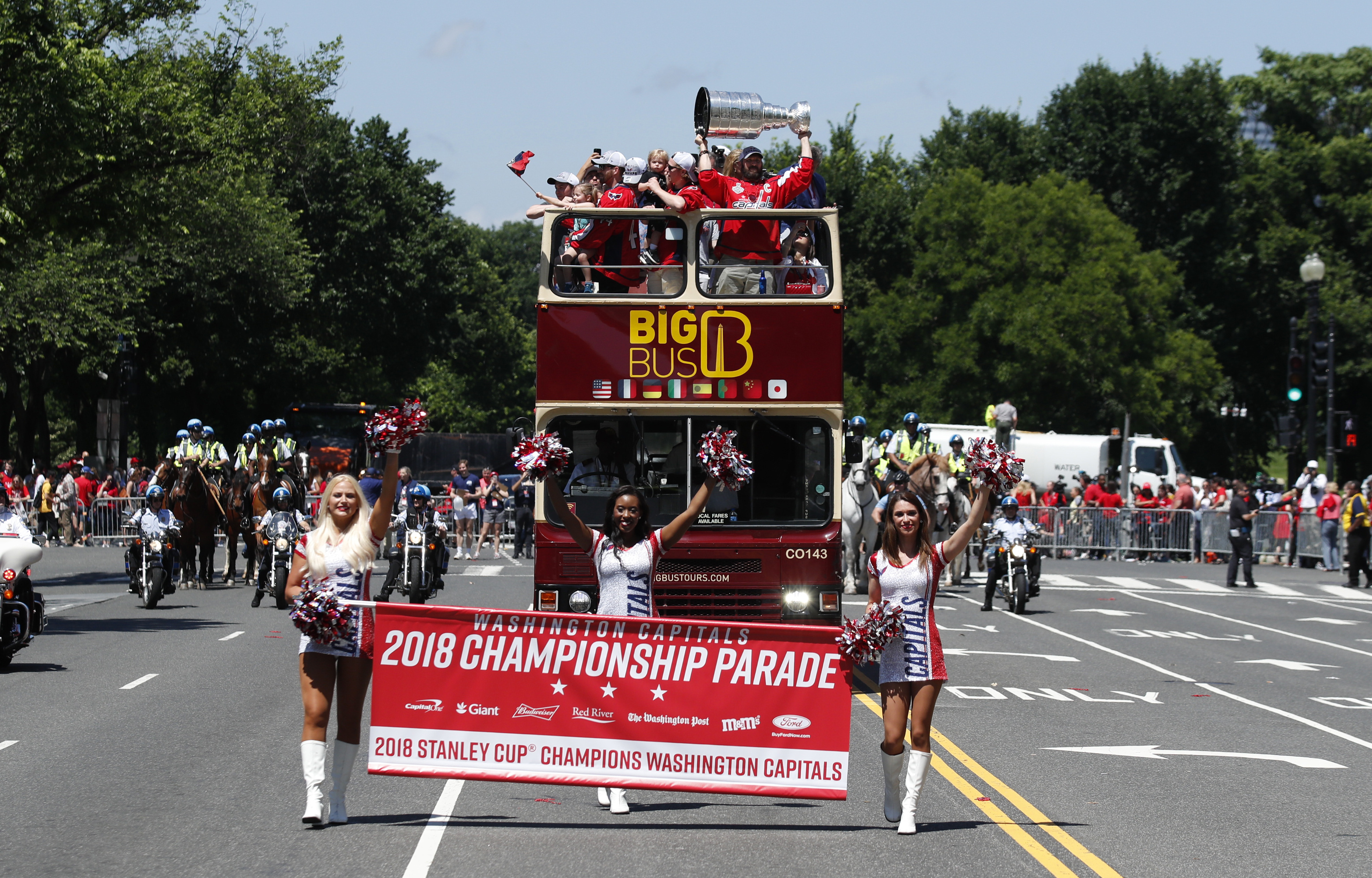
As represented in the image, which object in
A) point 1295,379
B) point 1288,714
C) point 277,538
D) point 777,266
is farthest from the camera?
point 1295,379

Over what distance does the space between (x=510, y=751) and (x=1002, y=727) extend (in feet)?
16.7

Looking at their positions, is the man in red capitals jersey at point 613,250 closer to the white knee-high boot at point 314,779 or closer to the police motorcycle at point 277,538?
the white knee-high boot at point 314,779

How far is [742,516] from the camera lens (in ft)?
42.3

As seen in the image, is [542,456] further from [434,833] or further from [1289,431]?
[1289,431]

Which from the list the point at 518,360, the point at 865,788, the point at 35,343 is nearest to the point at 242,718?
the point at 865,788

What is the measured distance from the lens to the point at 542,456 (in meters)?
9.18

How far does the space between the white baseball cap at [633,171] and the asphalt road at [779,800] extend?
4.86m

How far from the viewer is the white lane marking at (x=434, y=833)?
7.48 metres

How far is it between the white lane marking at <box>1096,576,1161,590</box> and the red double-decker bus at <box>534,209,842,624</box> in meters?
17.4

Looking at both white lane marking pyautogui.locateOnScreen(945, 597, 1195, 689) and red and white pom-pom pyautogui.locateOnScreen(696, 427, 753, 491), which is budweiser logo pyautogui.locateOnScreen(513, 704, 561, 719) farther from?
white lane marking pyautogui.locateOnScreen(945, 597, 1195, 689)

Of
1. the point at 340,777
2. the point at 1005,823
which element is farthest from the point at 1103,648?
the point at 340,777

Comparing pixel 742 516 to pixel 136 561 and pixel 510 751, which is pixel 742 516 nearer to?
pixel 510 751

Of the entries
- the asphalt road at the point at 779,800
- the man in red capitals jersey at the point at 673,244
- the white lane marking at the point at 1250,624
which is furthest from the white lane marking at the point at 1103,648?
the man in red capitals jersey at the point at 673,244

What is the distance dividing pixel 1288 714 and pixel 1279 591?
1601 cm
